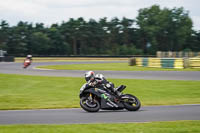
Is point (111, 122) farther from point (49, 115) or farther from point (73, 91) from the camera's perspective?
point (73, 91)

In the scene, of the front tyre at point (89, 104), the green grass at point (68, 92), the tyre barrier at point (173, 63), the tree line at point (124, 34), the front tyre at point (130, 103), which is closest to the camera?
the front tyre at point (130, 103)

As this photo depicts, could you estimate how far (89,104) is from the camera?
1097cm

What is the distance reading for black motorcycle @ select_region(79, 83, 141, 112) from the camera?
426 inches

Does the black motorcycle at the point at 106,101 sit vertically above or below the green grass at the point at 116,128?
above

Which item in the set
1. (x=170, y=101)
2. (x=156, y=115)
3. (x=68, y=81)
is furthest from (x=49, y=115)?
(x=68, y=81)

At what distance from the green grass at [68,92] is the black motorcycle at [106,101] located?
1.94m

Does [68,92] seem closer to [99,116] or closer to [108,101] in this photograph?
[108,101]

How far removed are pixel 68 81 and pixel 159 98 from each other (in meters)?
7.33

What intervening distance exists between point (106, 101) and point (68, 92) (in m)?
6.30

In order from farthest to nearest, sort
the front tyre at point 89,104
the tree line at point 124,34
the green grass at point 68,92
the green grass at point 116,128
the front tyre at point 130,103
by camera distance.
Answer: the tree line at point 124,34, the green grass at point 68,92, the front tyre at point 89,104, the front tyre at point 130,103, the green grass at point 116,128

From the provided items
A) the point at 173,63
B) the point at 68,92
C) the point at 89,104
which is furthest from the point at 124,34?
the point at 89,104

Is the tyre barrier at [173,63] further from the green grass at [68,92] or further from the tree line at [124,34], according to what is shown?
the tree line at [124,34]

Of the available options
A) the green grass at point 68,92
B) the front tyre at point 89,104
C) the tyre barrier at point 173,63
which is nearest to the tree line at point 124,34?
the tyre barrier at point 173,63

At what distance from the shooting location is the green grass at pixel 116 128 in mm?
7840
